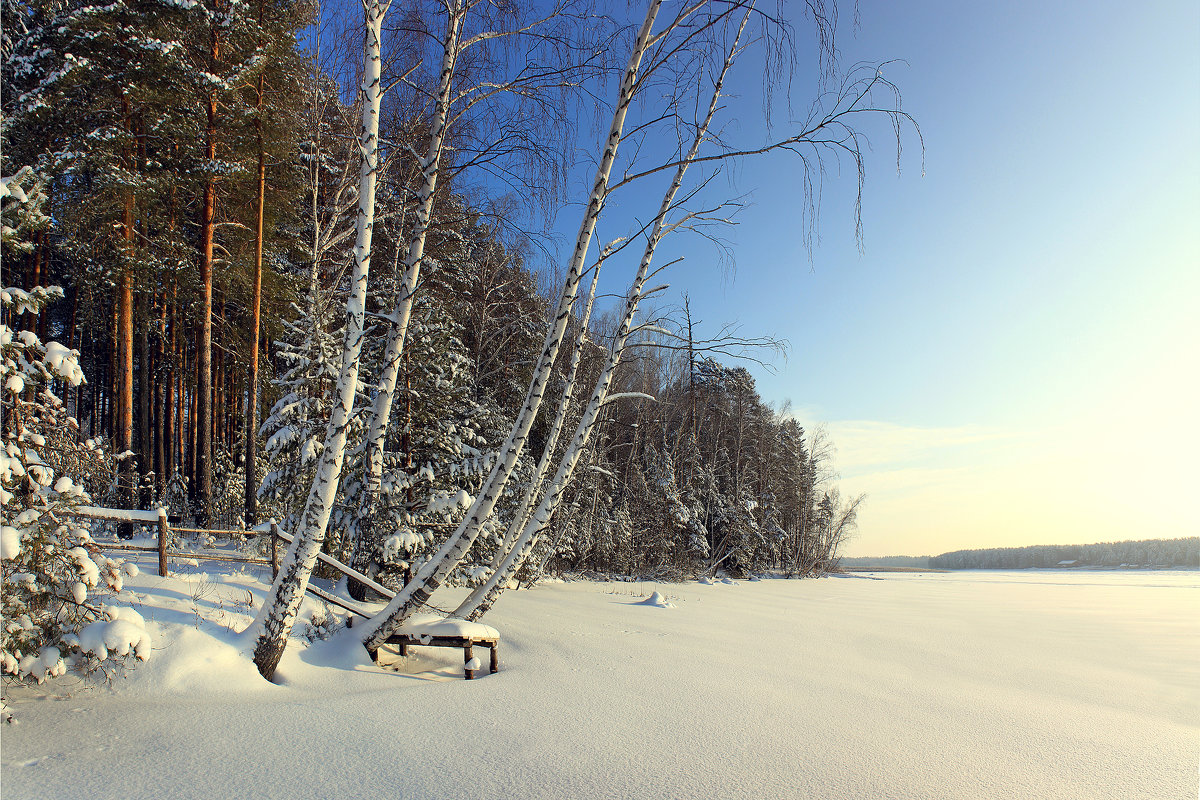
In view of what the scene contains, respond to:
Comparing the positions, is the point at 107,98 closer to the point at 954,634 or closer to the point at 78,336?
the point at 78,336

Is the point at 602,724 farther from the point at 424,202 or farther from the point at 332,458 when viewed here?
the point at 424,202

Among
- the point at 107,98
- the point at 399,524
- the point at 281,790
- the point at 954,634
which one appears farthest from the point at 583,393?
the point at 281,790

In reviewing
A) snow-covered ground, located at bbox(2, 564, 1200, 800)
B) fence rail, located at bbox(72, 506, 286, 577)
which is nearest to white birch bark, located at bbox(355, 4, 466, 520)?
snow-covered ground, located at bbox(2, 564, 1200, 800)

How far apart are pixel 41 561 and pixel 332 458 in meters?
1.84

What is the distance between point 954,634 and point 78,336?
1131 inches

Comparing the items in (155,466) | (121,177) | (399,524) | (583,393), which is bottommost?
(399,524)

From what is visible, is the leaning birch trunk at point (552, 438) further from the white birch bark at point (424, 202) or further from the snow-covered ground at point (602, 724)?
the white birch bark at point (424, 202)

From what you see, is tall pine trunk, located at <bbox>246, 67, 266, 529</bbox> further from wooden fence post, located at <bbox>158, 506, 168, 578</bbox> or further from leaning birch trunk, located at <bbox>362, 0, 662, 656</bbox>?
leaning birch trunk, located at <bbox>362, 0, 662, 656</bbox>

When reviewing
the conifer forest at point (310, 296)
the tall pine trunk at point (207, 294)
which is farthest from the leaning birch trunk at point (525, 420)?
the tall pine trunk at point (207, 294)

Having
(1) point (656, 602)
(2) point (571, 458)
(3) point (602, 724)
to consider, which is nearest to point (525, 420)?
(2) point (571, 458)

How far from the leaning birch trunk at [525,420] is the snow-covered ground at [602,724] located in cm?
68

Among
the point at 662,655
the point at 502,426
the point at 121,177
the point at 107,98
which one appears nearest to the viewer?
the point at 662,655

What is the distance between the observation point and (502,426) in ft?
56.2

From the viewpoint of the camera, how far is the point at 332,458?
5.02 metres
